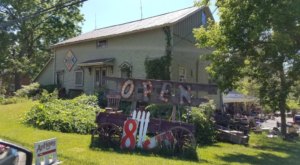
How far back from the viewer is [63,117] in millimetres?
14484

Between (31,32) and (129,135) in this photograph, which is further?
(31,32)

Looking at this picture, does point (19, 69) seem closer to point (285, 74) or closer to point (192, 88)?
point (285, 74)

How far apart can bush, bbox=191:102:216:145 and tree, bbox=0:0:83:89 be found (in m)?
27.3

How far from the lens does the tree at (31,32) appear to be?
136ft

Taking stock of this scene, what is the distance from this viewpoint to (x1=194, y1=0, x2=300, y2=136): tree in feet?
51.8

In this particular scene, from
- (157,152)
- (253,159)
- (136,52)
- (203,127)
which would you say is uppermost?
(136,52)

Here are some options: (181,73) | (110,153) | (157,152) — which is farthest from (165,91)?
(181,73)

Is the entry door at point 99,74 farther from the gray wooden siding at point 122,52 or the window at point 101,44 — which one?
the window at point 101,44

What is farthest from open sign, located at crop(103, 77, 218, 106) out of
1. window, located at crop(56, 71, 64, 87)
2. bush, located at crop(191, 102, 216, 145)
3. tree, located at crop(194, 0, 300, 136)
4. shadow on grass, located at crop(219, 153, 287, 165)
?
window, located at crop(56, 71, 64, 87)

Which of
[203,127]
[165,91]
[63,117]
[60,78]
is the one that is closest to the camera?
[165,91]

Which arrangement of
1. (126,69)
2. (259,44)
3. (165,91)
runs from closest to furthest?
(165,91)
(259,44)
(126,69)

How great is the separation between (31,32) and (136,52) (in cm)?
2460

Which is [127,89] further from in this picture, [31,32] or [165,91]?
[31,32]

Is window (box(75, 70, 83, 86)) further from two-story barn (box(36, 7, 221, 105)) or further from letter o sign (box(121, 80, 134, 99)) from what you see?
letter o sign (box(121, 80, 134, 99))
